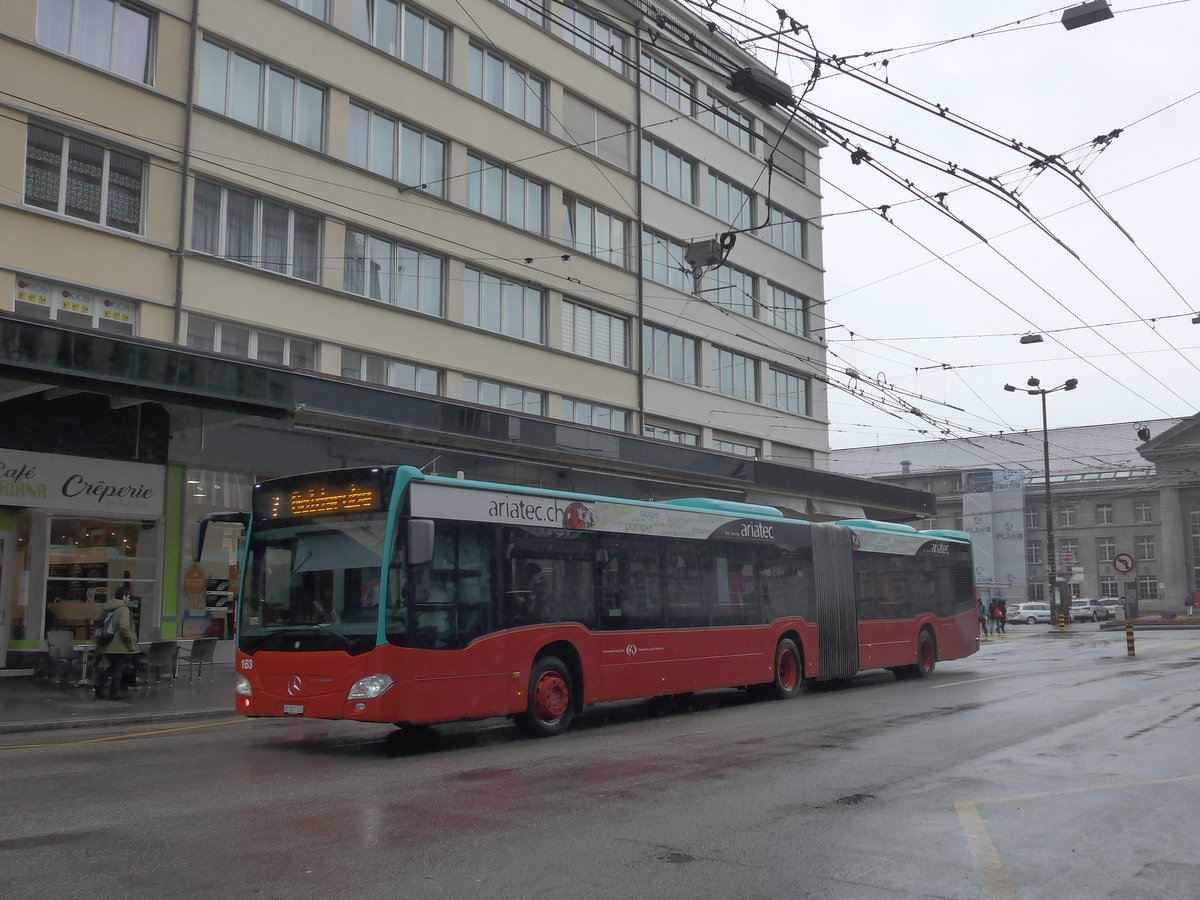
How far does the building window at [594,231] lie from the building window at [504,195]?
50.8 inches

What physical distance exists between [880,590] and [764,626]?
428 cm

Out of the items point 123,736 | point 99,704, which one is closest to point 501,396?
point 99,704

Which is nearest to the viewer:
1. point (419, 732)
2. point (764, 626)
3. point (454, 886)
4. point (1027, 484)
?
point (454, 886)

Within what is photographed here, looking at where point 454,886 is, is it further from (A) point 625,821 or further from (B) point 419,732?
(B) point 419,732

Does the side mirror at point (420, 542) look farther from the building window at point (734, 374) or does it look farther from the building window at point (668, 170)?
the building window at point (734, 374)

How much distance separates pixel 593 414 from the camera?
3116 cm

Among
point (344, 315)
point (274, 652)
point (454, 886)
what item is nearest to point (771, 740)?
point (274, 652)

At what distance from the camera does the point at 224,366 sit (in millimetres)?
17375

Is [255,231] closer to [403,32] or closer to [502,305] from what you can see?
[403,32]

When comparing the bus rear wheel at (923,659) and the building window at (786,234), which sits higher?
the building window at (786,234)

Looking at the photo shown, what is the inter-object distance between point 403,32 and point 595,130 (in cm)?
790

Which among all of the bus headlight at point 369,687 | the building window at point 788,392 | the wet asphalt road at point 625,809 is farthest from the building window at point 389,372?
the building window at point 788,392

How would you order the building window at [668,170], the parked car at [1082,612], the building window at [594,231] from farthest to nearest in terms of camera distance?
the parked car at [1082,612]
the building window at [668,170]
the building window at [594,231]

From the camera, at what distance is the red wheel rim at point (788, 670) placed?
1780 centimetres
